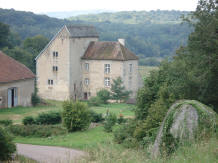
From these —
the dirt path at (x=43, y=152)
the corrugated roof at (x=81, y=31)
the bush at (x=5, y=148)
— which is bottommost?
the dirt path at (x=43, y=152)

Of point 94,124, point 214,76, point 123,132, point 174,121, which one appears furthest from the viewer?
point 94,124

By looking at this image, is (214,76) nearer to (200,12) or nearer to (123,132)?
(200,12)

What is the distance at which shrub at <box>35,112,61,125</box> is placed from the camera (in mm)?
30459

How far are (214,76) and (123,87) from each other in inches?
1370

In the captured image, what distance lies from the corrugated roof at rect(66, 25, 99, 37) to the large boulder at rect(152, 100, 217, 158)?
157ft

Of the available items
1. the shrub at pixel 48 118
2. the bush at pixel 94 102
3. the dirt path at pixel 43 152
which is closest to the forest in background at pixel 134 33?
the bush at pixel 94 102

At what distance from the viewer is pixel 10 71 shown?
4041 cm

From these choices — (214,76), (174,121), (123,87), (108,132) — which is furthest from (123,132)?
(123,87)

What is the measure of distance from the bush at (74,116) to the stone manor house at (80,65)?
33.0 meters

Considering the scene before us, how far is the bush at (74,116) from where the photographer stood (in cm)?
2717

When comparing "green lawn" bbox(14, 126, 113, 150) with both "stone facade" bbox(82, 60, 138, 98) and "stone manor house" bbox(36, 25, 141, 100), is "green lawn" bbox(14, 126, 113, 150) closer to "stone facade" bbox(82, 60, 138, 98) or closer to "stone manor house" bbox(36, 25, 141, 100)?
"stone facade" bbox(82, 60, 138, 98)

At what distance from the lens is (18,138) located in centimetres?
2464

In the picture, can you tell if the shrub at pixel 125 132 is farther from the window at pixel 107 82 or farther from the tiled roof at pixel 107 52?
the window at pixel 107 82

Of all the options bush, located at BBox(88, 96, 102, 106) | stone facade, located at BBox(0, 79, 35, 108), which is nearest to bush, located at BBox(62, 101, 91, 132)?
stone facade, located at BBox(0, 79, 35, 108)
